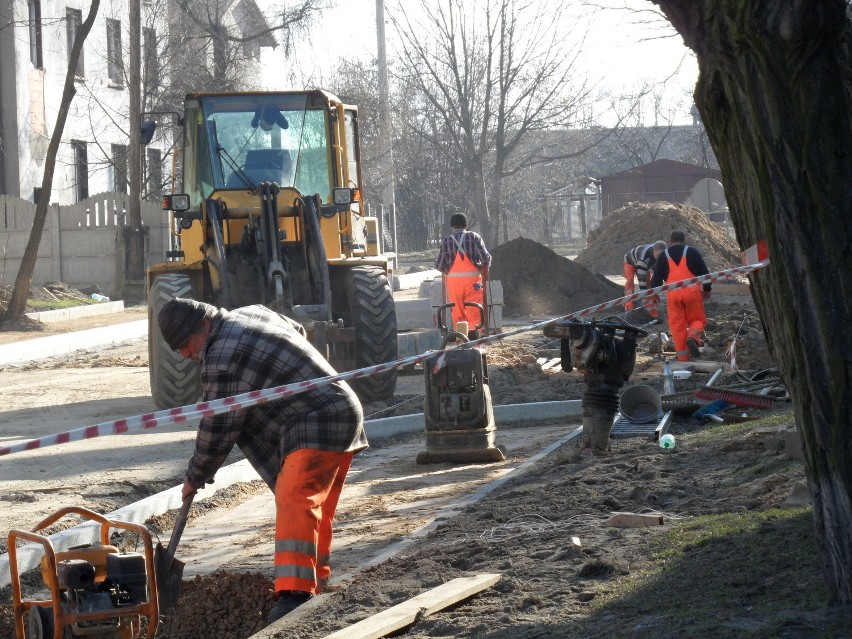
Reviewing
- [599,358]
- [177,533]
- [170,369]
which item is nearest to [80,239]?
[170,369]

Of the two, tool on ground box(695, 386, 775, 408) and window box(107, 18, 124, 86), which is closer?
tool on ground box(695, 386, 775, 408)

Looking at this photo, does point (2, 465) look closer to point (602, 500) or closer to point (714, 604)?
point (602, 500)

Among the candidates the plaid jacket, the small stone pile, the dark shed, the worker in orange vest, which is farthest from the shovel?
the dark shed

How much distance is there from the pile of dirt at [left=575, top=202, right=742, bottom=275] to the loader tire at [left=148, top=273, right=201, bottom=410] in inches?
1051

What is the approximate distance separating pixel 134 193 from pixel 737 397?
1935 centimetres

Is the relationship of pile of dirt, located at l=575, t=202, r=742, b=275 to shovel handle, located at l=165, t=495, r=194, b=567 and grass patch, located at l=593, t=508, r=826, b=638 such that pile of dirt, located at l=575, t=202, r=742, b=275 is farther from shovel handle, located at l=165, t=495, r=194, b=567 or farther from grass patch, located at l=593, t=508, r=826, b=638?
shovel handle, located at l=165, t=495, r=194, b=567

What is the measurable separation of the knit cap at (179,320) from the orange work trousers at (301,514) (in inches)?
29.9

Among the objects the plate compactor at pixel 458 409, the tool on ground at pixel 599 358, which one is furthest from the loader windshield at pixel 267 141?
the tool on ground at pixel 599 358

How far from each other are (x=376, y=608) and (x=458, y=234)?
35.8 feet

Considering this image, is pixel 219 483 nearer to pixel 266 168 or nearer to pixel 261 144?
pixel 266 168

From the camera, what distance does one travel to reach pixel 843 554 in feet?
13.6

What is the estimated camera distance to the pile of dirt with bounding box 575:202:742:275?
3731 cm

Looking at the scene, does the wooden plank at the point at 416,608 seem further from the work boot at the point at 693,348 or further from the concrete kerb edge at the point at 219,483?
the work boot at the point at 693,348

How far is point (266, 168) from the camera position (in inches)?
478
